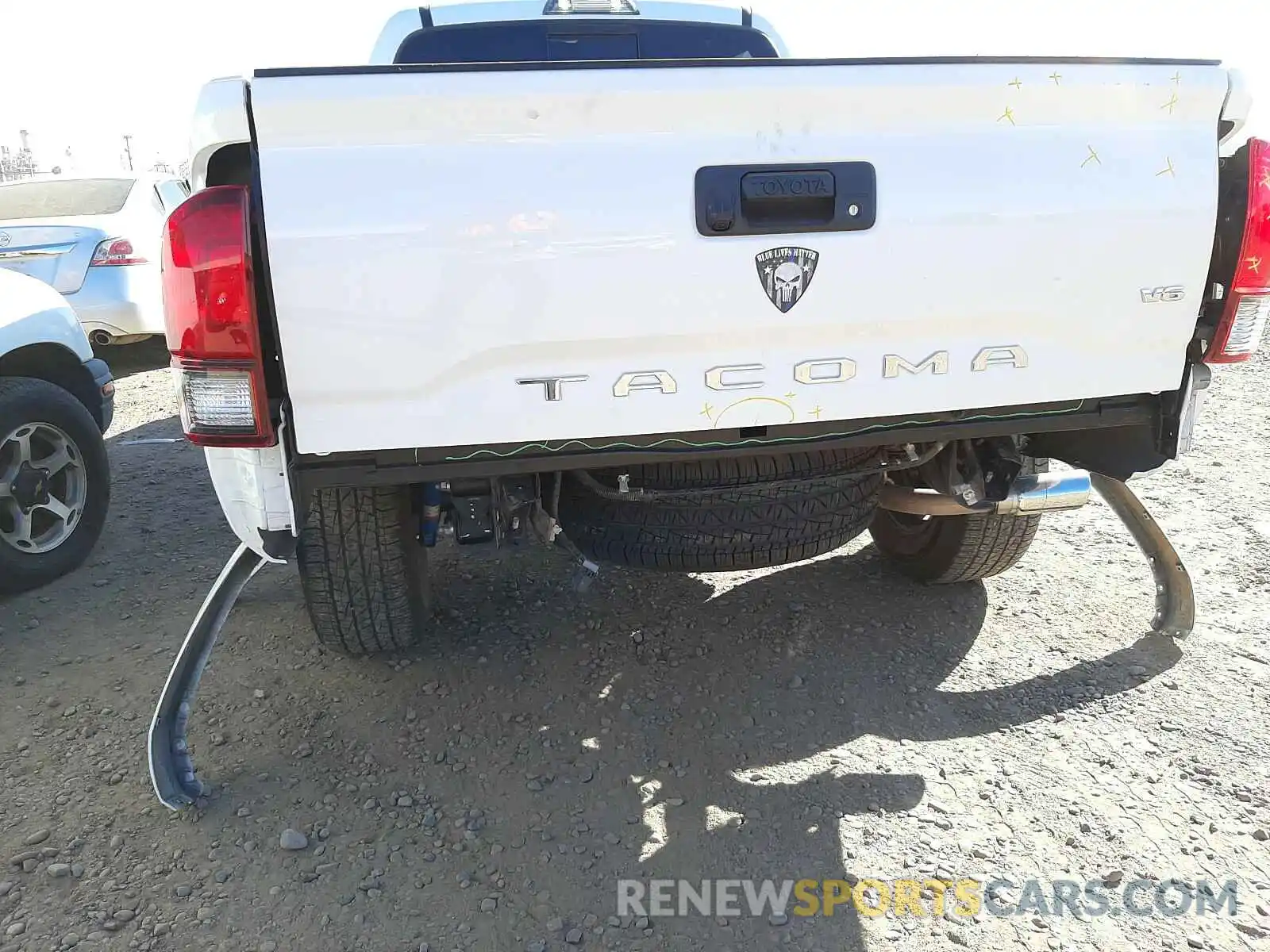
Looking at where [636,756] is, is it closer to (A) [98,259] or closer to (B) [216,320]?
→ (B) [216,320]

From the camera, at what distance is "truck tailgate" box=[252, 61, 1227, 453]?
1853mm

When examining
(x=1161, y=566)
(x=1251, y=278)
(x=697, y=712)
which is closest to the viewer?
(x=1251, y=278)

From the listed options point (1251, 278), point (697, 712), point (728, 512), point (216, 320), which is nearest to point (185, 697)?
point (216, 320)

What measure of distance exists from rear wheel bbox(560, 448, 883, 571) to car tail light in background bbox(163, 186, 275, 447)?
3.11 feet

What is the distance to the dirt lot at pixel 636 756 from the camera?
2.14 m

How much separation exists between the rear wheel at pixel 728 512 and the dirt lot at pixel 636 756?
2.09 feet

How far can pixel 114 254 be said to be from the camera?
7.13 meters

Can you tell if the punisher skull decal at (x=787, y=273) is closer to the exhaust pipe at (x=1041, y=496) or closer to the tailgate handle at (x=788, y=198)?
the tailgate handle at (x=788, y=198)

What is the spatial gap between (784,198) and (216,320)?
4.04 ft

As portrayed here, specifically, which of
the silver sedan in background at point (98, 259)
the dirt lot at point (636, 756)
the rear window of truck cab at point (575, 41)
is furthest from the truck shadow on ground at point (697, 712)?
the silver sedan in background at point (98, 259)

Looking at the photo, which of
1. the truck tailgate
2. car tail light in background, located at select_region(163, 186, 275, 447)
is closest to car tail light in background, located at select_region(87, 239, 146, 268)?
car tail light in background, located at select_region(163, 186, 275, 447)

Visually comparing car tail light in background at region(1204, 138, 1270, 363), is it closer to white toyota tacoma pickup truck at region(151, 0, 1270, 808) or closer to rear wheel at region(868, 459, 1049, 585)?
white toyota tacoma pickup truck at region(151, 0, 1270, 808)

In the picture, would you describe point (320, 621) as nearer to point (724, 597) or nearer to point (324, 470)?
point (324, 470)

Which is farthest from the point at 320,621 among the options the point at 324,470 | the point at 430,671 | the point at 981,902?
the point at 981,902
